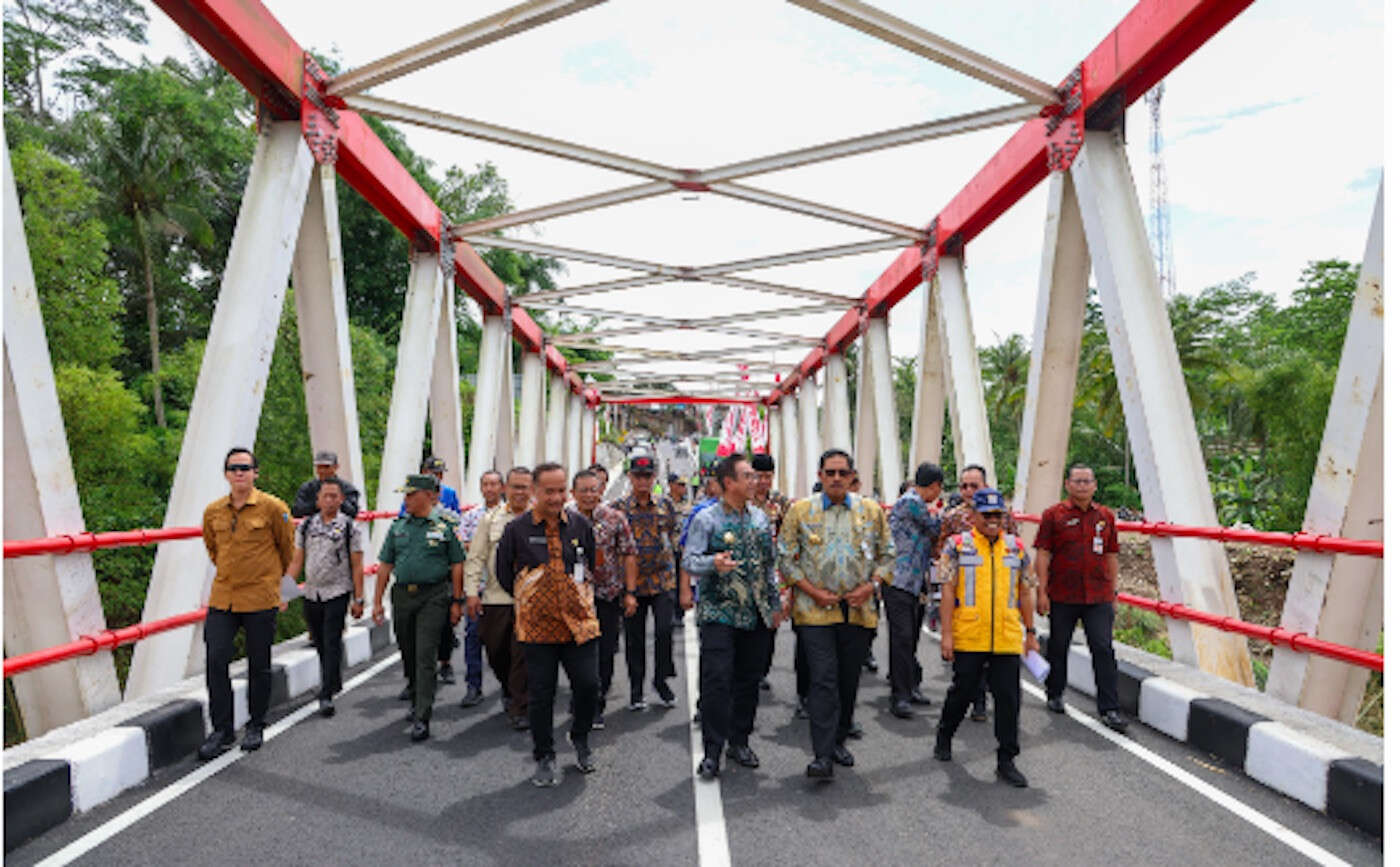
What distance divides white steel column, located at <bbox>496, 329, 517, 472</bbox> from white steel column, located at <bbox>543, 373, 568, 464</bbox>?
7000 millimetres

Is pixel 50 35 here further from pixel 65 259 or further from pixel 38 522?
pixel 38 522

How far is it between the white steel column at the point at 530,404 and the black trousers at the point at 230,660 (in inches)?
574

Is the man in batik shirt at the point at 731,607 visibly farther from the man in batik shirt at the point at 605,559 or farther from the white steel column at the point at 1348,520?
the white steel column at the point at 1348,520

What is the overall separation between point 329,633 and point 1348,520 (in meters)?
6.28

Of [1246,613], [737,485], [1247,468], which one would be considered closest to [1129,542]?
[1246,613]

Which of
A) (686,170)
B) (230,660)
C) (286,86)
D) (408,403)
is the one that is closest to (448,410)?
(408,403)

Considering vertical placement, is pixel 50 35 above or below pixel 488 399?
above

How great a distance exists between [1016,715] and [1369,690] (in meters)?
10.2

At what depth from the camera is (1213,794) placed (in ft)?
13.5

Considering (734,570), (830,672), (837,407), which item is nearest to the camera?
(830,672)

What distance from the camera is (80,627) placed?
188 inches

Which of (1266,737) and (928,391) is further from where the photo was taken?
(928,391)

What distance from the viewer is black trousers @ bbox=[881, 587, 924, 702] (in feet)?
18.9

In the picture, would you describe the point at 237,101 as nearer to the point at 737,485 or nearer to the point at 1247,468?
the point at 737,485
